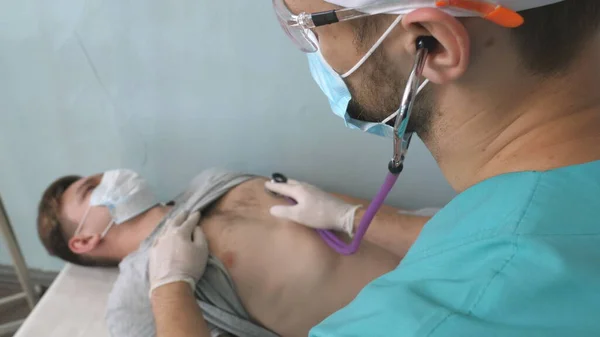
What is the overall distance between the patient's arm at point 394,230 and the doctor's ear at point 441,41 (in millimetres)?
749

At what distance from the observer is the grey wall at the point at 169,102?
1538mm

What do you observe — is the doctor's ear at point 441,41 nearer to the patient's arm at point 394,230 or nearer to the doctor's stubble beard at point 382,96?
the doctor's stubble beard at point 382,96

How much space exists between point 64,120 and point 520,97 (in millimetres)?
1523

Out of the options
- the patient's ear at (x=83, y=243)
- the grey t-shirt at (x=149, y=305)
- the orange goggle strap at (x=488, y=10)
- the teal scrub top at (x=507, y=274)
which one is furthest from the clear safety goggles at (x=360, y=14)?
the patient's ear at (x=83, y=243)

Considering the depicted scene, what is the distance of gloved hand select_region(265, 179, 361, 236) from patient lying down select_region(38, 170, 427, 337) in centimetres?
4

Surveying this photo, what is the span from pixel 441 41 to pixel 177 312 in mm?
870

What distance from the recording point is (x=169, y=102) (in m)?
1.69

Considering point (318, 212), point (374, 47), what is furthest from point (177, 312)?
point (374, 47)

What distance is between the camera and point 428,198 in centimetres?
176

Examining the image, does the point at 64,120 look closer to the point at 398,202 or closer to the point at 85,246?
the point at 85,246

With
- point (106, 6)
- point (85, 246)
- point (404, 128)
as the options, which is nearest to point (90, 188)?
point (85, 246)

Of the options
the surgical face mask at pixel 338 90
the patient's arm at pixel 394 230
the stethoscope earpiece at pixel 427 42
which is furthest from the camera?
the patient's arm at pixel 394 230

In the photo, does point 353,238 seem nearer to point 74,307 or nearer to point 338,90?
point 338,90

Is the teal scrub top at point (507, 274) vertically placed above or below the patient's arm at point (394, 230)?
above
